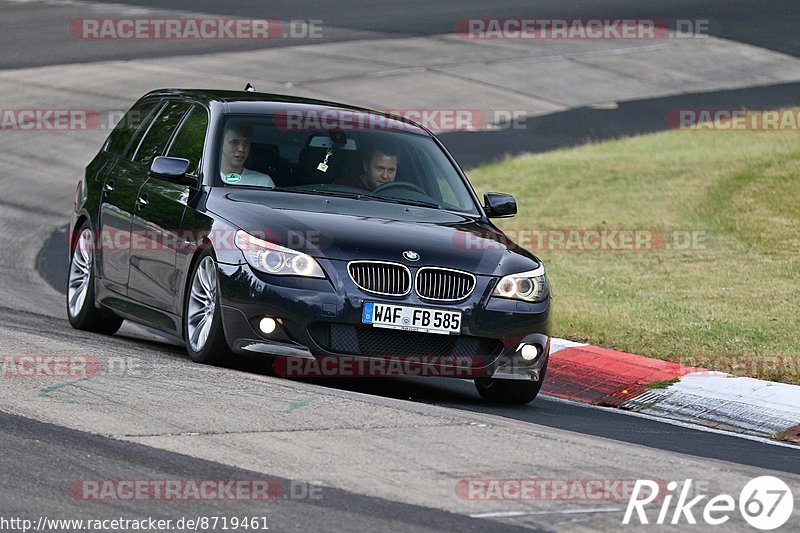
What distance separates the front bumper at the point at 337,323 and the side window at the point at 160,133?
2026 mm

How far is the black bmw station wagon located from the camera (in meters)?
8.75

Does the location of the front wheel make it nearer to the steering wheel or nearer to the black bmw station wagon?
the black bmw station wagon

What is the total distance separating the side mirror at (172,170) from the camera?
967 centimetres

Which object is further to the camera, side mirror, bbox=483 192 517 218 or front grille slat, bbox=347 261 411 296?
side mirror, bbox=483 192 517 218

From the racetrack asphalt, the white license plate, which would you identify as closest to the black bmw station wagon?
the white license plate

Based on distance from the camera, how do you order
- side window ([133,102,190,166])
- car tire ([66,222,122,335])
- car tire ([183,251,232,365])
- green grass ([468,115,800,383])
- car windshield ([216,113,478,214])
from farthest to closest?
green grass ([468,115,800,383]) < car tire ([66,222,122,335]) < side window ([133,102,190,166]) < car windshield ([216,113,478,214]) < car tire ([183,251,232,365])

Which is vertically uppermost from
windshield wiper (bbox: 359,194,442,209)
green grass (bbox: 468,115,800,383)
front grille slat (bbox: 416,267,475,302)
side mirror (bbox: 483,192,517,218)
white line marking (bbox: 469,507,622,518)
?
windshield wiper (bbox: 359,194,442,209)

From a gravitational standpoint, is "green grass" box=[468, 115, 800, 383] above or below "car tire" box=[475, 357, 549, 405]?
below

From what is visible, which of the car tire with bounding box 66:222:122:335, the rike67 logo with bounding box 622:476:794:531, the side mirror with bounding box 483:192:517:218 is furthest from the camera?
the car tire with bounding box 66:222:122:335

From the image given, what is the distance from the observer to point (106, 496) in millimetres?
6027

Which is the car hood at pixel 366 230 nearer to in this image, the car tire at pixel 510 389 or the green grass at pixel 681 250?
the car tire at pixel 510 389

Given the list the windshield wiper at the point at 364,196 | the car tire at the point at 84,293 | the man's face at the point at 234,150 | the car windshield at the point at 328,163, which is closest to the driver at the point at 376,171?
the car windshield at the point at 328,163

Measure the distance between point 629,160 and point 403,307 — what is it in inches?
571

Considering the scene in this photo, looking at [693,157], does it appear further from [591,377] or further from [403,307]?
[403,307]
